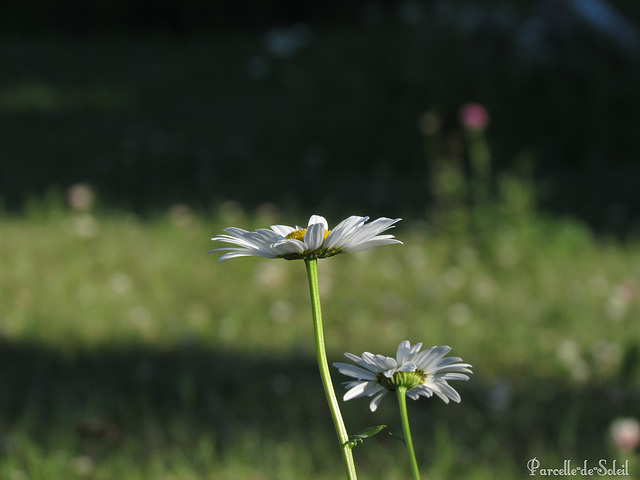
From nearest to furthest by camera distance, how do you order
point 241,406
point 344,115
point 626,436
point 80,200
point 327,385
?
point 327,385 < point 626,436 < point 241,406 < point 80,200 < point 344,115

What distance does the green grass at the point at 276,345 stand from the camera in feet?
6.16

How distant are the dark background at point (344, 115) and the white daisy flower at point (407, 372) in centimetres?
313

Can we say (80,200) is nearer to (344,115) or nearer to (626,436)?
(344,115)

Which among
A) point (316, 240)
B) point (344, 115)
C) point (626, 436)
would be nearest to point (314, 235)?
point (316, 240)

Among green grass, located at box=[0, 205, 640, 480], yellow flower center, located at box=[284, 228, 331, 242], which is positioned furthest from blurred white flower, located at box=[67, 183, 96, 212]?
yellow flower center, located at box=[284, 228, 331, 242]

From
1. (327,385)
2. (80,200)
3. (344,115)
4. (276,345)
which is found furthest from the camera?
(344,115)

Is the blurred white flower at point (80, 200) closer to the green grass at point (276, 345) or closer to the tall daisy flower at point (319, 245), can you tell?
the green grass at point (276, 345)

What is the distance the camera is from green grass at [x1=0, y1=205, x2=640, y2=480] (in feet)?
6.16

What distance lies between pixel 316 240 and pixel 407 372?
0.14m

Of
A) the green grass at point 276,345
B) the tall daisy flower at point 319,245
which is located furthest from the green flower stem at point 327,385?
the green grass at point 276,345

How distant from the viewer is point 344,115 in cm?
507

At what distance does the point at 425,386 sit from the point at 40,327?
2.23m

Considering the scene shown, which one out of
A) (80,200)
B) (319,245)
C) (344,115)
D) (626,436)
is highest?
(344,115)

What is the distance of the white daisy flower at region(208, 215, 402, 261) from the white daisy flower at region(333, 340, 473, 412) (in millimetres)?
96
